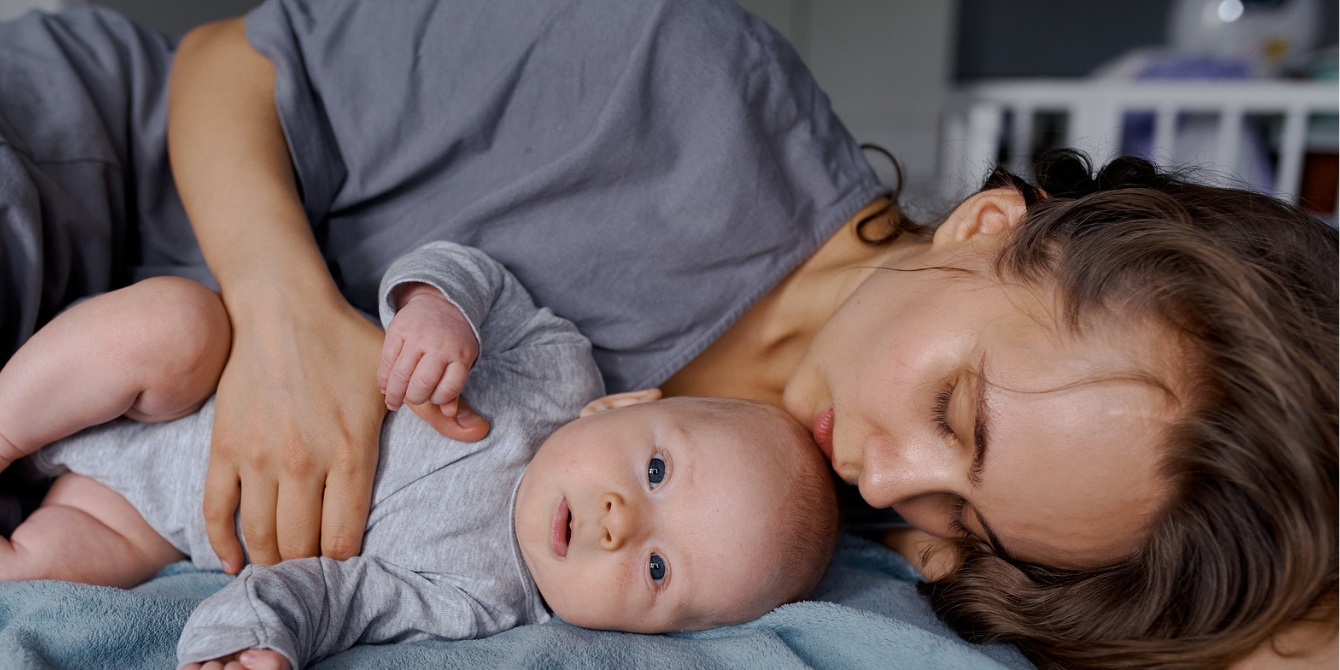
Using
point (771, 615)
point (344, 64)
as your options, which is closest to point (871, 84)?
point (344, 64)

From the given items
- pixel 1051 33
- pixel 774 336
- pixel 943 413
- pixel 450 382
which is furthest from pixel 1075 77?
pixel 450 382

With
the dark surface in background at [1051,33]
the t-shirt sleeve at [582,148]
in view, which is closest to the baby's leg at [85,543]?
the t-shirt sleeve at [582,148]

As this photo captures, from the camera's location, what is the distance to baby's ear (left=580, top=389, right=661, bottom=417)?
3.27 ft

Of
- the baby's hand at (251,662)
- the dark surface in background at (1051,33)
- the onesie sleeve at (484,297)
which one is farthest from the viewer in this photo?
the dark surface in background at (1051,33)

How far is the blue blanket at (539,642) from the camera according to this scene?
70 centimetres

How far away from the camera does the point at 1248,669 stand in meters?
0.78

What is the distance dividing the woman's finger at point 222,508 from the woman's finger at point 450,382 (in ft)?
0.83

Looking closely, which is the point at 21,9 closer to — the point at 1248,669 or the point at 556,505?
the point at 556,505

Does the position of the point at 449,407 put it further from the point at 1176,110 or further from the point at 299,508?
the point at 1176,110

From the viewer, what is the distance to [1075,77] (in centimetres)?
335

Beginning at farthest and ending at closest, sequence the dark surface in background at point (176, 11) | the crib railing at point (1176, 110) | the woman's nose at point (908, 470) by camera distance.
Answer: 1. the crib railing at point (1176, 110)
2. the dark surface in background at point (176, 11)
3. the woman's nose at point (908, 470)

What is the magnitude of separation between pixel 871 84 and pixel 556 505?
261cm

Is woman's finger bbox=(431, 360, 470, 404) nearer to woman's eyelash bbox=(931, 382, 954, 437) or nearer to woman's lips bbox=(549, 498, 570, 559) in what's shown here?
woman's lips bbox=(549, 498, 570, 559)

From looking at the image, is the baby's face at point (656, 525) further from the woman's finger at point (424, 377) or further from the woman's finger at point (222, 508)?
the woman's finger at point (222, 508)
